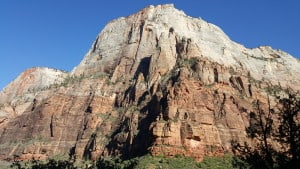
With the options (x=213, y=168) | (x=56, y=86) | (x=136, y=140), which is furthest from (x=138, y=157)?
(x=56, y=86)

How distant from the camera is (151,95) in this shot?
130 meters

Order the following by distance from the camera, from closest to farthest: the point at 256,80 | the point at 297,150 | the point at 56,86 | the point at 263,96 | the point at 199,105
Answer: the point at 297,150 → the point at 199,105 → the point at 263,96 → the point at 256,80 → the point at 56,86

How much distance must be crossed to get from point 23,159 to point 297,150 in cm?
11850

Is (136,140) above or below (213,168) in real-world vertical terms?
above

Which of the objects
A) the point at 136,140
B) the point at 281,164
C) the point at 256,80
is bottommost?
the point at 281,164

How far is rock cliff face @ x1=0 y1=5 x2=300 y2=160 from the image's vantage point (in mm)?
109606

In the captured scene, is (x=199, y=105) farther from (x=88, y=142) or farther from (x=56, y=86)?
(x=56, y=86)

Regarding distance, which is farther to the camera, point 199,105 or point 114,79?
point 114,79

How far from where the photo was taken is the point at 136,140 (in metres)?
114

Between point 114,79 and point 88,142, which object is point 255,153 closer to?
point 88,142

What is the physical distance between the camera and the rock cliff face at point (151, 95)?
10961 centimetres

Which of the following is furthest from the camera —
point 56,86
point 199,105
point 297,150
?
point 56,86

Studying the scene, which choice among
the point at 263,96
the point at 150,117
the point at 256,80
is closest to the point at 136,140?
→ the point at 150,117

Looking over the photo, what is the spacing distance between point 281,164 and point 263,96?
105623 mm
